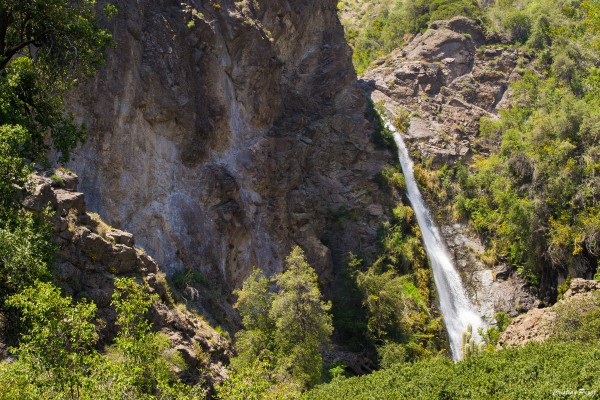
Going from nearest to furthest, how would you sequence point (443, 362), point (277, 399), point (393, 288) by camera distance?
1. point (277, 399)
2. point (443, 362)
3. point (393, 288)

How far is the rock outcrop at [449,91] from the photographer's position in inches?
1697

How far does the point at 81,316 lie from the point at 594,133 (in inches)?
1298

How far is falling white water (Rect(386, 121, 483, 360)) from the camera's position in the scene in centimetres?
3350

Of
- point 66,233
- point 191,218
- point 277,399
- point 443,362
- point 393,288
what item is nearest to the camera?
point 277,399

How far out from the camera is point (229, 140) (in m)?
29.3

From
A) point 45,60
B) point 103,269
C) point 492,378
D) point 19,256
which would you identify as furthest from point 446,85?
point 19,256

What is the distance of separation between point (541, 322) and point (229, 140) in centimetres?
1737

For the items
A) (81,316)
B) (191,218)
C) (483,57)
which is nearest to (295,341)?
(191,218)

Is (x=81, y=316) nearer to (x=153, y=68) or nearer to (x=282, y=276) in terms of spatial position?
(x=282, y=276)

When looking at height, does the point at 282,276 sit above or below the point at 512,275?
above

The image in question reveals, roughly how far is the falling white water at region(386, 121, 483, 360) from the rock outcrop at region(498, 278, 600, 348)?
599 cm

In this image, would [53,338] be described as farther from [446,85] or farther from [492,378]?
[446,85]

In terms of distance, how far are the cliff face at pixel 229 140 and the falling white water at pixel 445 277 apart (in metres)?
3.36

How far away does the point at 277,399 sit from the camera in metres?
11.4
